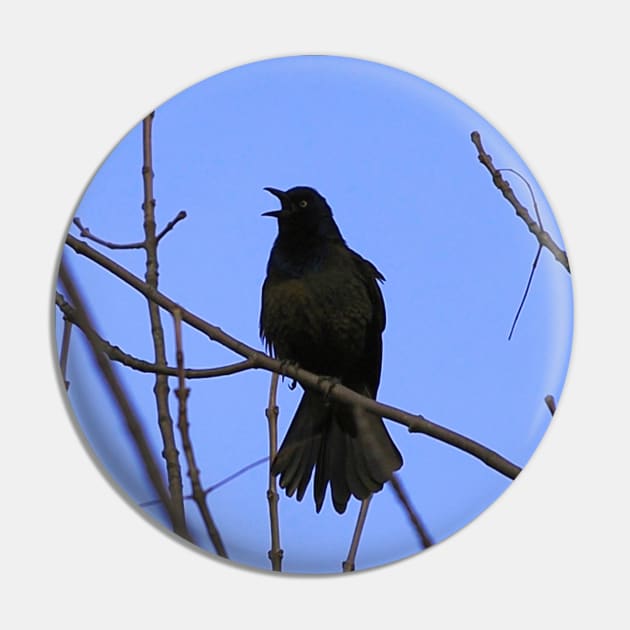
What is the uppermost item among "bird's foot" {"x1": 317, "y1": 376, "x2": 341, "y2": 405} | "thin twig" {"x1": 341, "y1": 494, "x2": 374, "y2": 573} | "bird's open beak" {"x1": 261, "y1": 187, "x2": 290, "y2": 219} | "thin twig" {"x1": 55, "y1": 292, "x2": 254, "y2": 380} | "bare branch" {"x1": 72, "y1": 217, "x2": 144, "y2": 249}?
"bird's open beak" {"x1": 261, "y1": 187, "x2": 290, "y2": 219}

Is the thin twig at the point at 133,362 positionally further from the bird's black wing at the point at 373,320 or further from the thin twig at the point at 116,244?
the bird's black wing at the point at 373,320

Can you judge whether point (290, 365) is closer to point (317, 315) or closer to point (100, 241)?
point (317, 315)

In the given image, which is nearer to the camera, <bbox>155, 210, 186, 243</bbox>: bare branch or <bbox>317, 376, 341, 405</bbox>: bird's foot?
<bbox>155, 210, 186, 243</bbox>: bare branch

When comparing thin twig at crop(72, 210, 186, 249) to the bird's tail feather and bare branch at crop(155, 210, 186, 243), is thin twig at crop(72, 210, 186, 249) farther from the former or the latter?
the bird's tail feather

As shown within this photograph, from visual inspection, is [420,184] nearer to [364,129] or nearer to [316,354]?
[364,129]

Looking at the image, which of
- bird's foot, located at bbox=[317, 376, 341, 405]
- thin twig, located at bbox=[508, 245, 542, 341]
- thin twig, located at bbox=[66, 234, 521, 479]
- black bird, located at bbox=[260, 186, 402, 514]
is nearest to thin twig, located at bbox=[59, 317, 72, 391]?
thin twig, located at bbox=[66, 234, 521, 479]

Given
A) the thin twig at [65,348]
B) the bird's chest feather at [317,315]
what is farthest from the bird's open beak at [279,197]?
the thin twig at [65,348]
